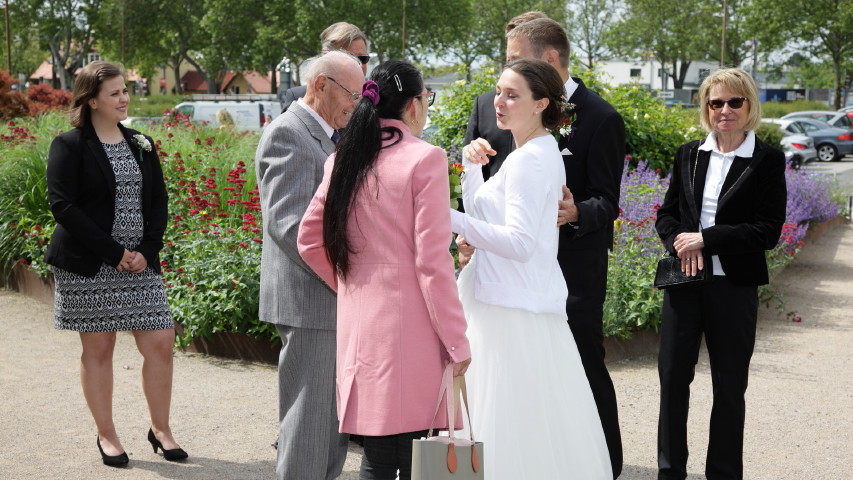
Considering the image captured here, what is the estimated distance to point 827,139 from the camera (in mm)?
32281

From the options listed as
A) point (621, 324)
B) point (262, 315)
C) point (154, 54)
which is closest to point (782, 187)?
point (262, 315)

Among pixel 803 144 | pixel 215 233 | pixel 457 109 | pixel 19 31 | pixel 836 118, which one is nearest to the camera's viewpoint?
pixel 215 233

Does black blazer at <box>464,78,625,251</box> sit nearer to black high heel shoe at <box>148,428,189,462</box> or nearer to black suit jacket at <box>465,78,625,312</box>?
black suit jacket at <box>465,78,625,312</box>

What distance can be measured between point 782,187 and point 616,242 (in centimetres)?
390

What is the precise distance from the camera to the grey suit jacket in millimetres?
3564

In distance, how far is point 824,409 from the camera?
235 inches

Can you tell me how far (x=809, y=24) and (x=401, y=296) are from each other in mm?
45689

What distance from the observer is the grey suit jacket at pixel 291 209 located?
3564 millimetres

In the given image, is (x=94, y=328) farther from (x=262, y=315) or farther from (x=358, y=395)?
(x=358, y=395)

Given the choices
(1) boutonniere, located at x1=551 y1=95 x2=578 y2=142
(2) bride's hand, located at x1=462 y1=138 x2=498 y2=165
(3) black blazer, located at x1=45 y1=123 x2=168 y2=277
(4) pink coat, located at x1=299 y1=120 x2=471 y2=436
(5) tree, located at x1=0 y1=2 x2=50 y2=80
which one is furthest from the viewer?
(5) tree, located at x1=0 y1=2 x2=50 y2=80

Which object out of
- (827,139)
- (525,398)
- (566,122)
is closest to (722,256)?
(566,122)

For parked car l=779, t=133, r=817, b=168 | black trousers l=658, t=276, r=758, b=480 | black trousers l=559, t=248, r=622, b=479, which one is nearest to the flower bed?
black trousers l=658, t=276, r=758, b=480

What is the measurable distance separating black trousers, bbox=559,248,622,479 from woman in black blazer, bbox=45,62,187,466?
2.03m

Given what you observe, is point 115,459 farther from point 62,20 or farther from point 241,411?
point 62,20
